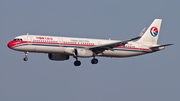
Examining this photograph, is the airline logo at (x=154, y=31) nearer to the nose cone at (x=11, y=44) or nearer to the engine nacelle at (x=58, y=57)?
the engine nacelle at (x=58, y=57)

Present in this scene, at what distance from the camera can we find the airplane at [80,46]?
334 ft

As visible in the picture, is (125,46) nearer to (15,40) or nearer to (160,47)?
(160,47)

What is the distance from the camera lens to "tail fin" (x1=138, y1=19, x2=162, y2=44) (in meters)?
118

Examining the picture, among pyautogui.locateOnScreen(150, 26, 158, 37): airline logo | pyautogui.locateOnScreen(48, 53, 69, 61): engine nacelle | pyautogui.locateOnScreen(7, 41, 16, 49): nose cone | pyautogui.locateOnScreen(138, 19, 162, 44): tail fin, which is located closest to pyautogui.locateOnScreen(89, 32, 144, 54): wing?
pyautogui.locateOnScreen(48, 53, 69, 61): engine nacelle

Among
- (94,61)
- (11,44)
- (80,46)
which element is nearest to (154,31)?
(94,61)

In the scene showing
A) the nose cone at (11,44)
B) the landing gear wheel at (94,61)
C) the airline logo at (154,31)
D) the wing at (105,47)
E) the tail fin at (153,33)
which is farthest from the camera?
the airline logo at (154,31)

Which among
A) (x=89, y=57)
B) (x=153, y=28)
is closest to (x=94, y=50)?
(x=89, y=57)

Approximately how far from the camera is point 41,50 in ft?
334

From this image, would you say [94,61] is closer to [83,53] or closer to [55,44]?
[83,53]

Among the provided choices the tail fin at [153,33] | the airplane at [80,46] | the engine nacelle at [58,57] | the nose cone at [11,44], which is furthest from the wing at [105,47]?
the nose cone at [11,44]

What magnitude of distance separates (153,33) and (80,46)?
62.6ft

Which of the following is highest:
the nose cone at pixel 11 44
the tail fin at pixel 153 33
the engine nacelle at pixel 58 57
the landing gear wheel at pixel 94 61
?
the tail fin at pixel 153 33

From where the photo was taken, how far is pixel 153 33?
120 meters

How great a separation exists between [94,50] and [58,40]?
23.6 feet
